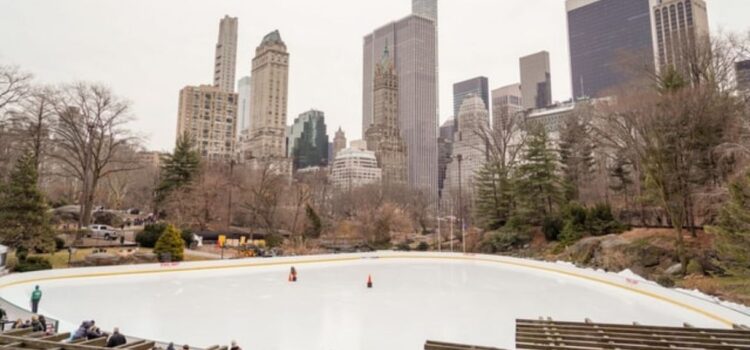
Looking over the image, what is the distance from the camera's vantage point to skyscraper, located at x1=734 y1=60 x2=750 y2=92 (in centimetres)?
2219

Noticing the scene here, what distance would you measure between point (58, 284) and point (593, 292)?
2152 centimetres

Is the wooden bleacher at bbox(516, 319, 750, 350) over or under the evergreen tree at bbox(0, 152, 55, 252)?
under

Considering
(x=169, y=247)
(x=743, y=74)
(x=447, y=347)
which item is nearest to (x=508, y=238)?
(x=743, y=74)

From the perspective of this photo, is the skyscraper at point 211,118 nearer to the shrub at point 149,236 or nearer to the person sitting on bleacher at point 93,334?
the shrub at point 149,236

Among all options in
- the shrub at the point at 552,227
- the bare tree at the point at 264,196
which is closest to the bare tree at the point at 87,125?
the bare tree at the point at 264,196

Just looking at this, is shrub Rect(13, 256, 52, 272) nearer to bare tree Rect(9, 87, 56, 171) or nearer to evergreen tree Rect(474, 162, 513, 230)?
bare tree Rect(9, 87, 56, 171)

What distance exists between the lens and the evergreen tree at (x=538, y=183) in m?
34.2

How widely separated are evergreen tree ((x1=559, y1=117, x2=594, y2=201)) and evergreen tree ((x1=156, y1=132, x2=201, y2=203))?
3560cm

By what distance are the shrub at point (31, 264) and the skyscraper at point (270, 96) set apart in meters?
151

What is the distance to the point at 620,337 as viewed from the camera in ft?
23.8

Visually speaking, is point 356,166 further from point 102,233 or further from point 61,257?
point 61,257

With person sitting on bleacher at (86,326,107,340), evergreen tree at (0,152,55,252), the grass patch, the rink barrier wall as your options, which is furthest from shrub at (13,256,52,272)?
person sitting on bleacher at (86,326,107,340)

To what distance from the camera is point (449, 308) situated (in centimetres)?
1328

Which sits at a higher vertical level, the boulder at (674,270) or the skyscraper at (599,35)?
the skyscraper at (599,35)
